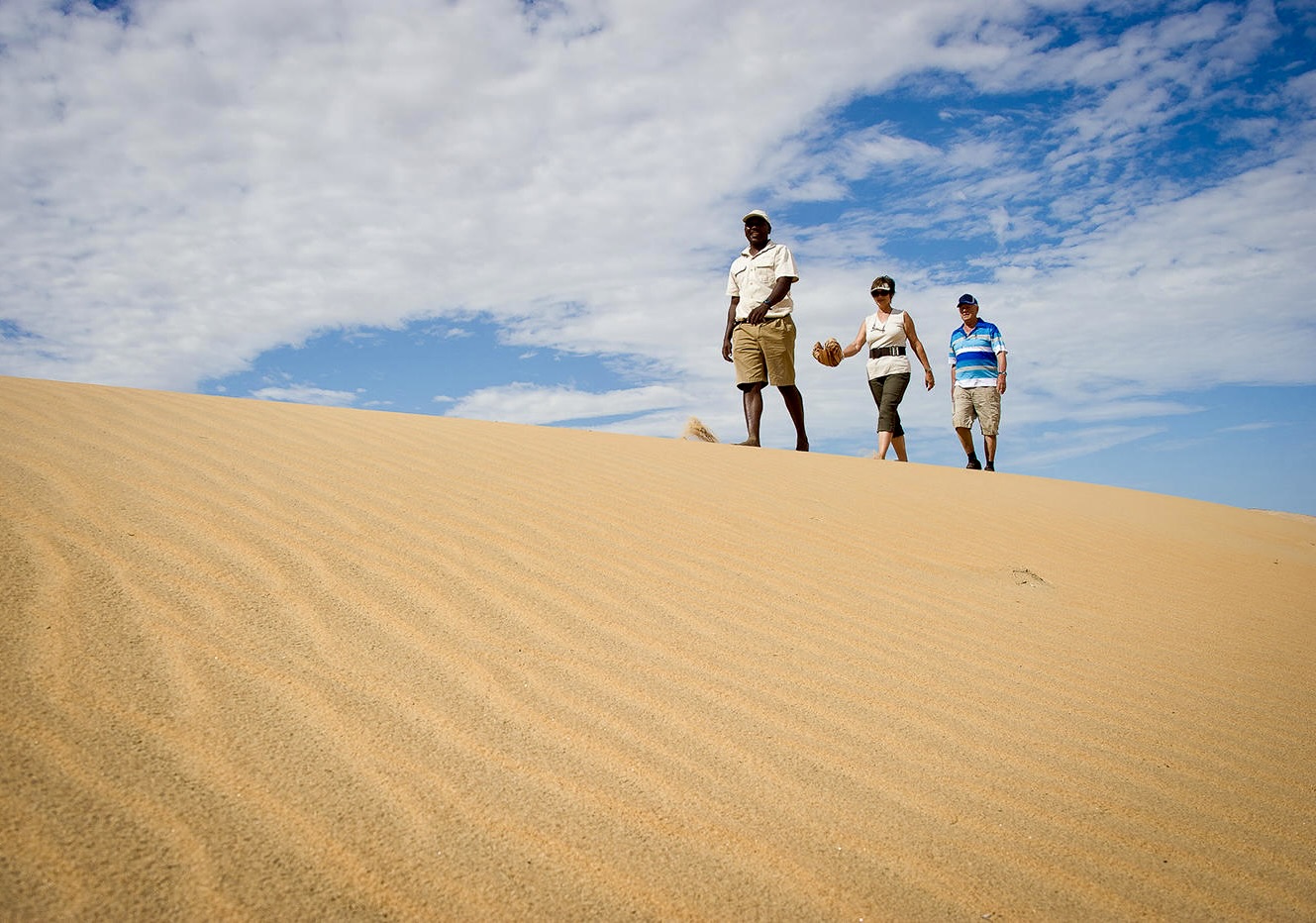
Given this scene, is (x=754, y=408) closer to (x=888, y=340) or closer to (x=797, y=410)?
(x=797, y=410)

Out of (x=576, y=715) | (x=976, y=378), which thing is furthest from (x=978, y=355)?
(x=576, y=715)

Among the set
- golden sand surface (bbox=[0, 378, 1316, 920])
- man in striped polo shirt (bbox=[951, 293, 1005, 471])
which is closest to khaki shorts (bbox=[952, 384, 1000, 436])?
man in striped polo shirt (bbox=[951, 293, 1005, 471])

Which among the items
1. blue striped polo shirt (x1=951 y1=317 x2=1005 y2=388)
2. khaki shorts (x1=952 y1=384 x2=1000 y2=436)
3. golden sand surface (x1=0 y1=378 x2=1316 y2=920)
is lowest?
golden sand surface (x1=0 y1=378 x2=1316 y2=920)

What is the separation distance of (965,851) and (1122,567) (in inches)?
146

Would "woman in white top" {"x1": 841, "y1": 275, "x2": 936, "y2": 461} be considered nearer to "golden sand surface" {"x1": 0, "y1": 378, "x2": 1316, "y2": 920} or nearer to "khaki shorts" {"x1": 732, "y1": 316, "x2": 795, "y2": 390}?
"khaki shorts" {"x1": 732, "y1": 316, "x2": 795, "y2": 390}

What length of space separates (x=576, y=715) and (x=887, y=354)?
7.25 meters

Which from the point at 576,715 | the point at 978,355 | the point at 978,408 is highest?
the point at 978,355

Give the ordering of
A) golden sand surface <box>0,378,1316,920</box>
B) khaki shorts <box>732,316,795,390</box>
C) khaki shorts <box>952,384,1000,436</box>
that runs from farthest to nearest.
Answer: khaki shorts <box>952,384,1000,436</box> < khaki shorts <box>732,316,795,390</box> < golden sand surface <box>0,378,1316,920</box>

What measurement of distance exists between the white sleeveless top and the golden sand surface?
448cm

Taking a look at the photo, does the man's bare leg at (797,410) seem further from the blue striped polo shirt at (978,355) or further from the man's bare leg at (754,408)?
the blue striped polo shirt at (978,355)

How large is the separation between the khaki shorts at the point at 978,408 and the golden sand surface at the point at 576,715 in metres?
4.66

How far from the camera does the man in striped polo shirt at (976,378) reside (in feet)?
29.5

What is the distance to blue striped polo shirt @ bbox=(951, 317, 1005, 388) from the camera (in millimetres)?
9055

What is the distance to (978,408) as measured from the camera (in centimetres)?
908
